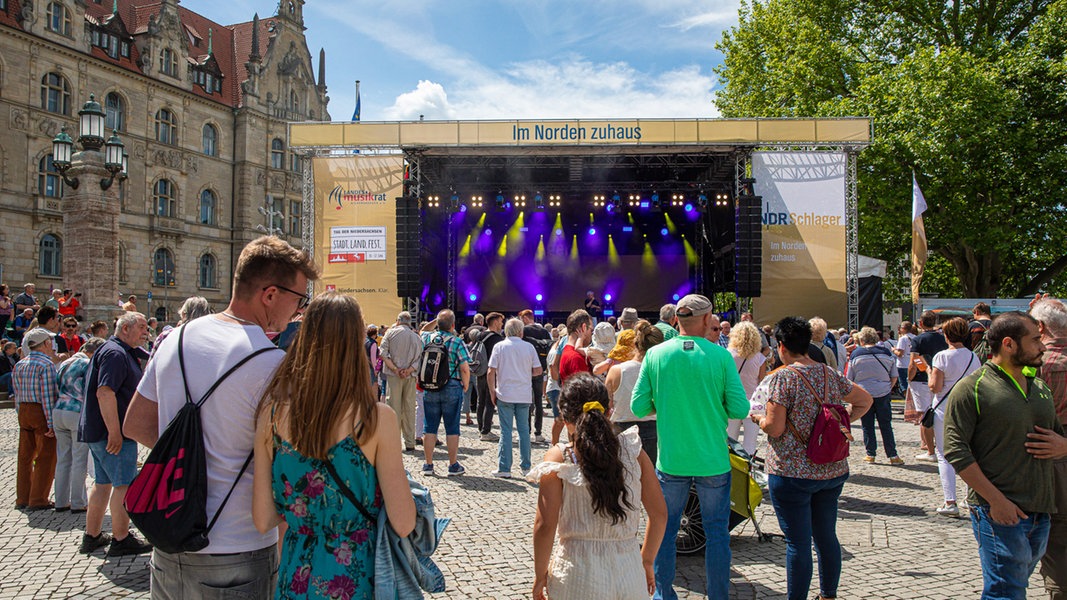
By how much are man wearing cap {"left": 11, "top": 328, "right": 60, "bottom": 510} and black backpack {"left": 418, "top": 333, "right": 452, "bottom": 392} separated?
3360 millimetres

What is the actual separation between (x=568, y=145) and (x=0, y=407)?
1302cm

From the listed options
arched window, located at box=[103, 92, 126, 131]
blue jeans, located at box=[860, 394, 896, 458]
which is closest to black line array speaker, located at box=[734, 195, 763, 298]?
blue jeans, located at box=[860, 394, 896, 458]

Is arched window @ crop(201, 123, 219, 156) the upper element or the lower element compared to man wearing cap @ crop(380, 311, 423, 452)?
upper

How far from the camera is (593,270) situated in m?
23.8

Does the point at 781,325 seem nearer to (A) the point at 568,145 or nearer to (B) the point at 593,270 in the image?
(A) the point at 568,145

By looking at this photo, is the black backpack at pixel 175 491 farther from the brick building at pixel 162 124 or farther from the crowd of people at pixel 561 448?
the brick building at pixel 162 124

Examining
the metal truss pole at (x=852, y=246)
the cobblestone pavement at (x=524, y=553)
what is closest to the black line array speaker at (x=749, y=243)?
the metal truss pole at (x=852, y=246)

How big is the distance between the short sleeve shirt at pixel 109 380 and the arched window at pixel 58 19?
34.2 metres

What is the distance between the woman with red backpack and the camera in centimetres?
379

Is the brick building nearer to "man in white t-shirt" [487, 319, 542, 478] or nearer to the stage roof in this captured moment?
the stage roof

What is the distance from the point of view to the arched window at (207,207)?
39875mm

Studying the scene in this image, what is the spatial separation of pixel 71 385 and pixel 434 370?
3.34 metres

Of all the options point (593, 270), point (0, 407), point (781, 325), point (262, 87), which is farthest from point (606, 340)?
point (262, 87)

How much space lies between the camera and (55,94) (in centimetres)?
3225
